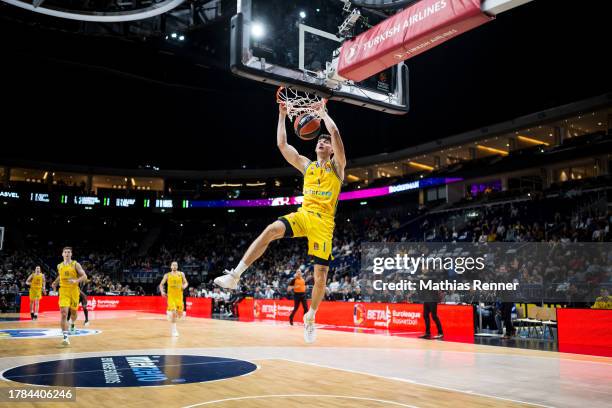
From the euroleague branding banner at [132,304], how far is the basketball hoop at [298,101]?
17372 millimetres

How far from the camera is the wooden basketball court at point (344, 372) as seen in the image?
6.07 m

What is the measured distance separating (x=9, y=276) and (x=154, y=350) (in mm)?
22524

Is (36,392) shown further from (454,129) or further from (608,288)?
(454,129)

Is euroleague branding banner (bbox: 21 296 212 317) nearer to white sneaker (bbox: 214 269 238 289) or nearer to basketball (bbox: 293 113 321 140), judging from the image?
basketball (bbox: 293 113 321 140)

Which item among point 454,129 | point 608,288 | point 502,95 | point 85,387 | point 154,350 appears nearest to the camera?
point 85,387

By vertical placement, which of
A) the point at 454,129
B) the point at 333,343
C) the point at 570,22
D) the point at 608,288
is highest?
the point at 570,22

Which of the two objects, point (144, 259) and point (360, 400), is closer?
point (360, 400)

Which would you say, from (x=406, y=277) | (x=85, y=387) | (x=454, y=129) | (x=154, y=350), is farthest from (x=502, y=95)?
(x=85, y=387)

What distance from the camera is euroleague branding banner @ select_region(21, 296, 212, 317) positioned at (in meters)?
24.5

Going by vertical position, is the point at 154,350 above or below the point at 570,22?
below

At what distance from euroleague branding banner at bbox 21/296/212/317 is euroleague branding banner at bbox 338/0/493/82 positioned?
1788cm

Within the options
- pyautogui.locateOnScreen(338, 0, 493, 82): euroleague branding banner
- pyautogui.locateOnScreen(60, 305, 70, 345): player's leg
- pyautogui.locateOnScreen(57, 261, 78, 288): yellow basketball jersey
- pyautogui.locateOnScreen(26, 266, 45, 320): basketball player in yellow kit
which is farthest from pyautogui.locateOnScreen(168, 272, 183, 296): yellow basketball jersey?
pyautogui.locateOnScreen(338, 0, 493, 82): euroleague branding banner

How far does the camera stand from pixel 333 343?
12289mm

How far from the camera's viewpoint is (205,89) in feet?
94.5
